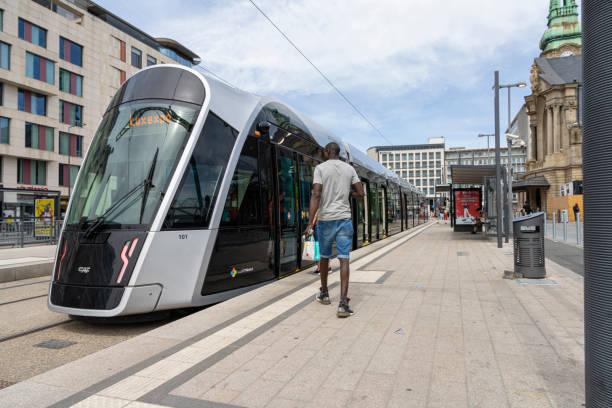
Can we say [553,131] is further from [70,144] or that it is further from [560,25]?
[70,144]

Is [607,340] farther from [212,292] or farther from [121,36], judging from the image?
[121,36]

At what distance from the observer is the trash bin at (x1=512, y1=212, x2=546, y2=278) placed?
717 cm

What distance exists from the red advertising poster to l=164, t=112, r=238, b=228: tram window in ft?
59.3

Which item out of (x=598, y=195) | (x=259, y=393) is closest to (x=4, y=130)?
(x=259, y=393)

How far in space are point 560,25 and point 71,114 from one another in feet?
285

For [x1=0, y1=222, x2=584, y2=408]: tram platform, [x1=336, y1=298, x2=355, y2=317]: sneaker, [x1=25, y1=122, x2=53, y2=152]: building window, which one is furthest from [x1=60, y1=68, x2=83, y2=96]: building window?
[x1=336, y1=298, x2=355, y2=317]: sneaker

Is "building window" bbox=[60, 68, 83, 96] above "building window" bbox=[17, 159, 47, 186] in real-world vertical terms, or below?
above

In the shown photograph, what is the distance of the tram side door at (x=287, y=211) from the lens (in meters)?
7.18

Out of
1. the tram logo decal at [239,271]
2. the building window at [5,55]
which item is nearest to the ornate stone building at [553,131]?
the tram logo decal at [239,271]

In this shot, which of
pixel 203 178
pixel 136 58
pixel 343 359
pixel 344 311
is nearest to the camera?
pixel 343 359

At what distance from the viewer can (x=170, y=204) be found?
5.05m

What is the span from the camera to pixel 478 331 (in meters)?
4.02

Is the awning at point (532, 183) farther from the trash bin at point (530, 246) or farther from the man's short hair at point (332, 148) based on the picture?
the man's short hair at point (332, 148)

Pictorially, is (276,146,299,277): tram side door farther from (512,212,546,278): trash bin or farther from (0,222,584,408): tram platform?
(512,212,546,278): trash bin
